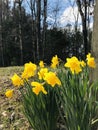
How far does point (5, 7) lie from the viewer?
4731 centimetres

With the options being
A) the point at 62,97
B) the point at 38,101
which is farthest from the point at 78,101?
the point at 38,101

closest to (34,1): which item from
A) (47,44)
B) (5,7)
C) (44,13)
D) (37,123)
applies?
(44,13)

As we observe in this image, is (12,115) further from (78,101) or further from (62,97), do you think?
(78,101)

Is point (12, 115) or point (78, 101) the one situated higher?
point (78, 101)

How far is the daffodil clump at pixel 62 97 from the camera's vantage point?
13.6 ft

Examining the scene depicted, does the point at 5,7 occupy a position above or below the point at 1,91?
above

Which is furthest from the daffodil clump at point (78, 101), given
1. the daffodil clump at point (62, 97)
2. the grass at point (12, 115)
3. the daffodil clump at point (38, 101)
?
the grass at point (12, 115)

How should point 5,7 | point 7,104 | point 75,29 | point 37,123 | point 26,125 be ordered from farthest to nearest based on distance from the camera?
point 5,7 < point 75,29 < point 7,104 < point 26,125 < point 37,123

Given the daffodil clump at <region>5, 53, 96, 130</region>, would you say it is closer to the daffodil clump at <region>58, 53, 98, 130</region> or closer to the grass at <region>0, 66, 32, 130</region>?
the daffodil clump at <region>58, 53, 98, 130</region>

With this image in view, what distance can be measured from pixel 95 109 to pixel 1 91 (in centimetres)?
340

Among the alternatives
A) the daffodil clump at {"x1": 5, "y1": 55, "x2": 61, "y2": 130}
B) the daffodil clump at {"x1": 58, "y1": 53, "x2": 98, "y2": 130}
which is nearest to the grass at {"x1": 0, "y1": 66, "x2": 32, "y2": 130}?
the daffodil clump at {"x1": 5, "y1": 55, "x2": 61, "y2": 130}

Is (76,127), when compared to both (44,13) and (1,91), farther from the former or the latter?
(44,13)

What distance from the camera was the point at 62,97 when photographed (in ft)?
14.8

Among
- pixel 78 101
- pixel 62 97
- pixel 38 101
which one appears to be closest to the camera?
pixel 78 101
